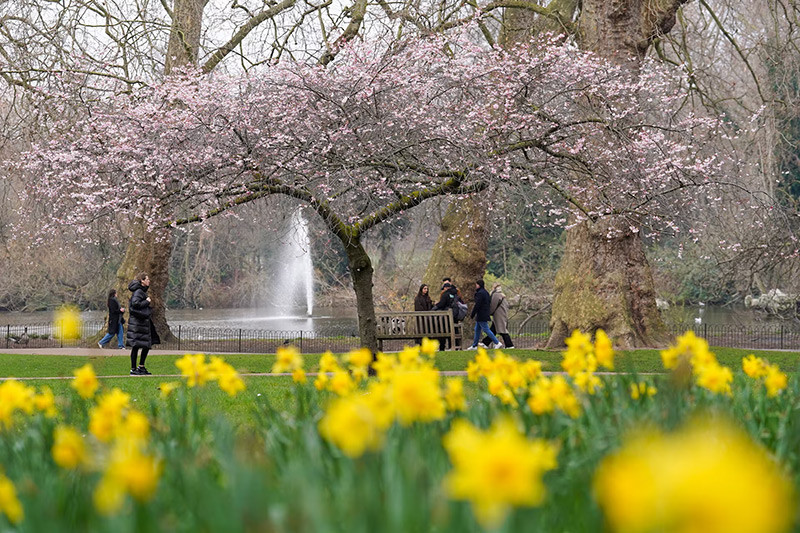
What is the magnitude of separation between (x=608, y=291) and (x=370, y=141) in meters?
6.61

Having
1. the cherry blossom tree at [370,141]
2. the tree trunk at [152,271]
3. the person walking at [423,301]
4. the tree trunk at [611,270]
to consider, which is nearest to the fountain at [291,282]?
the tree trunk at [152,271]

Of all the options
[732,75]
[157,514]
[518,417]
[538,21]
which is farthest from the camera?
[732,75]

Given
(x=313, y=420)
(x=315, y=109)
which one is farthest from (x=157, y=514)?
(x=315, y=109)

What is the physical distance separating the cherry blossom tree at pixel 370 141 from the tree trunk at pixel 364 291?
19 millimetres

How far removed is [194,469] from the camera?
2799mm

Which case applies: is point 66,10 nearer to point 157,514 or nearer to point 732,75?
point 157,514

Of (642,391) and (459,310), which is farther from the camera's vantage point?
(459,310)

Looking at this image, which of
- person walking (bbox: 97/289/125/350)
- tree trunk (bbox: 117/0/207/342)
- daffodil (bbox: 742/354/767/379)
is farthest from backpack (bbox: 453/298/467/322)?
daffodil (bbox: 742/354/767/379)

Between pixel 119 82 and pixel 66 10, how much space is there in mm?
1822

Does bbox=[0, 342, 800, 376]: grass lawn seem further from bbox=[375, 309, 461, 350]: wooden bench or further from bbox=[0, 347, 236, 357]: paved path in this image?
bbox=[375, 309, 461, 350]: wooden bench

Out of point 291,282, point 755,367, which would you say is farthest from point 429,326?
point 291,282

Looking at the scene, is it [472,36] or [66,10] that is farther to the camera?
[472,36]

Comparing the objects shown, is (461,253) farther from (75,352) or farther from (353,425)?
(353,425)

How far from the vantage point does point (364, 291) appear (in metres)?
12.9
